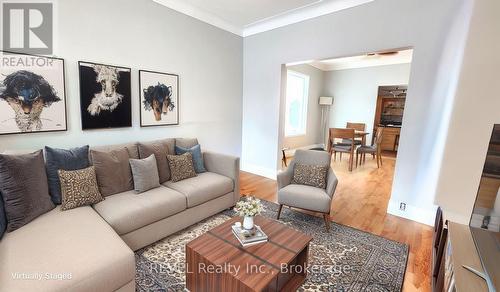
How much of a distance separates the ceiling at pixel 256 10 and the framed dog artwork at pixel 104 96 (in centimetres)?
123


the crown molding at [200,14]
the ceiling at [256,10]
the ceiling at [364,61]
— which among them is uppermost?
the ceiling at [364,61]

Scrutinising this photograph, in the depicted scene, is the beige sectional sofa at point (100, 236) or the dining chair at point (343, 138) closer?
the beige sectional sofa at point (100, 236)

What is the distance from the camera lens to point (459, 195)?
1.98m

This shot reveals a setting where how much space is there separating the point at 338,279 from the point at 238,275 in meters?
0.95

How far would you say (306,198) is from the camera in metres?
2.46

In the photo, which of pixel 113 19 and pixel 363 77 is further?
pixel 363 77

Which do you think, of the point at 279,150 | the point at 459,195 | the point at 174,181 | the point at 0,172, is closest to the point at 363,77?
the point at 279,150

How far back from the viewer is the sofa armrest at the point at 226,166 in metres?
2.92

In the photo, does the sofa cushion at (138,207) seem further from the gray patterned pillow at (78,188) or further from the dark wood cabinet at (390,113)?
the dark wood cabinet at (390,113)

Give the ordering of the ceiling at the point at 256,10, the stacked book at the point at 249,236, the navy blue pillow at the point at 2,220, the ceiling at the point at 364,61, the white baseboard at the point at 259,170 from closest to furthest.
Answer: the navy blue pillow at the point at 2,220
the stacked book at the point at 249,236
the ceiling at the point at 256,10
the white baseboard at the point at 259,170
the ceiling at the point at 364,61

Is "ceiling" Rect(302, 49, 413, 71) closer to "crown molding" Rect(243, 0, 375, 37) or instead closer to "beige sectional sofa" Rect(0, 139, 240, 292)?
"crown molding" Rect(243, 0, 375, 37)

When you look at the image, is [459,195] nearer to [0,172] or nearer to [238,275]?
[238,275]

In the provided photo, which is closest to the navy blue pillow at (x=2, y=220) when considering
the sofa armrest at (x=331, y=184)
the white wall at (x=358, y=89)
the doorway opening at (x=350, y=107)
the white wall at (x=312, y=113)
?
the sofa armrest at (x=331, y=184)

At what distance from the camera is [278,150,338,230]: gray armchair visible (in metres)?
2.43
